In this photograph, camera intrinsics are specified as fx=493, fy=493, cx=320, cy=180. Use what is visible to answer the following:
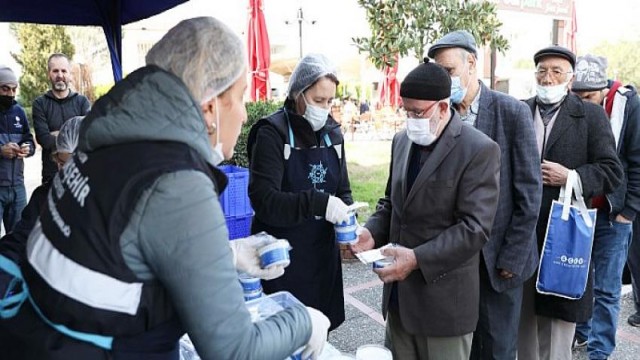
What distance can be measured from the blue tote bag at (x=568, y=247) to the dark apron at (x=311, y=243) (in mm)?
1137

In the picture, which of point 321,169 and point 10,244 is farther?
point 321,169

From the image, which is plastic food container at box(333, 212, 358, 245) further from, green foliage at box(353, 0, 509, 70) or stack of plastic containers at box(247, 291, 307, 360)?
green foliage at box(353, 0, 509, 70)

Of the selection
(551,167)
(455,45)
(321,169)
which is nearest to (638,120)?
(551,167)

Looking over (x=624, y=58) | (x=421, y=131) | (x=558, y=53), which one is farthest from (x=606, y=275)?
(x=624, y=58)

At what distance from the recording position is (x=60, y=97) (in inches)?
199

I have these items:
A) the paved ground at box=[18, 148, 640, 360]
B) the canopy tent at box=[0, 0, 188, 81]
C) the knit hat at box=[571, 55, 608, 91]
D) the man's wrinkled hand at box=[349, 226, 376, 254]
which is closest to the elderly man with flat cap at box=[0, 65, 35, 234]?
the canopy tent at box=[0, 0, 188, 81]

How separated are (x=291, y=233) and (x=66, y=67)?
379cm

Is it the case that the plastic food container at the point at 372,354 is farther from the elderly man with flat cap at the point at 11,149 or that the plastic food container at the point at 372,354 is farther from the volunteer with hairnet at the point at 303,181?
the elderly man with flat cap at the point at 11,149

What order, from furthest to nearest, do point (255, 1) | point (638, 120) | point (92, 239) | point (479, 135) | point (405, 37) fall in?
1. point (255, 1)
2. point (405, 37)
3. point (638, 120)
4. point (479, 135)
5. point (92, 239)

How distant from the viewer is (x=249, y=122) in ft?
21.5

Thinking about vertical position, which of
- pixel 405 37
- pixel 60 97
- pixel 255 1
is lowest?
pixel 60 97

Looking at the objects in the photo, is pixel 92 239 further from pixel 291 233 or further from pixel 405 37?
pixel 405 37

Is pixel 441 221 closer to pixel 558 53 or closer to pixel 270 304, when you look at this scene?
pixel 270 304

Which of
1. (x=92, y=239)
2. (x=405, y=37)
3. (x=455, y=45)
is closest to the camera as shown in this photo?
(x=92, y=239)
